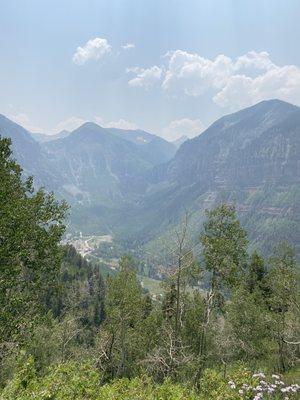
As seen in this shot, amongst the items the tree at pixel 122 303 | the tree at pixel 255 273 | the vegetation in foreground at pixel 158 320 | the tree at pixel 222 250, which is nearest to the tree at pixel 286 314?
the vegetation in foreground at pixel 158 320

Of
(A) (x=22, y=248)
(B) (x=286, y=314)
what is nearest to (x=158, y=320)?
(B) (x=286, y=314)

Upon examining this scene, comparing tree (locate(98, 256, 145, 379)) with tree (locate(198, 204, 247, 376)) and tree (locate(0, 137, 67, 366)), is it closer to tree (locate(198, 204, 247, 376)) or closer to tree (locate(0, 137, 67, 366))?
tree (locate(198, 204, 247, 376))

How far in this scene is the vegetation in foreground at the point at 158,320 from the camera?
720 inches

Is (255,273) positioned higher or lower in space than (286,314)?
lower

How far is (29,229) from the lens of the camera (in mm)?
25359

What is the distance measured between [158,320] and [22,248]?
35282 mm

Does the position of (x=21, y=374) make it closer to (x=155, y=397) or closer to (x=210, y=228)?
(x=155, y=397)

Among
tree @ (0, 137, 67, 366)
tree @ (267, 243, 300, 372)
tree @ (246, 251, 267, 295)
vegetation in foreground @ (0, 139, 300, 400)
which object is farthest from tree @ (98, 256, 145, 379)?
tree @ (246, 251, 267, 295)

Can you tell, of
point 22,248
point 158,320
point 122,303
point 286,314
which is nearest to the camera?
point 22,248

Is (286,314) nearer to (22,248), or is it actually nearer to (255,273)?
(255,273)

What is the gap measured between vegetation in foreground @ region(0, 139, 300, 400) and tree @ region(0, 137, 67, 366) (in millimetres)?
68

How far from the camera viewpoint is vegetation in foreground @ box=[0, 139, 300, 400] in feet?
60.0

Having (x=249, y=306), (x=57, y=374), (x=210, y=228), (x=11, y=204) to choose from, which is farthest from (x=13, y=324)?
(x=249, y=306)

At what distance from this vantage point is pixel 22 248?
968 inches
